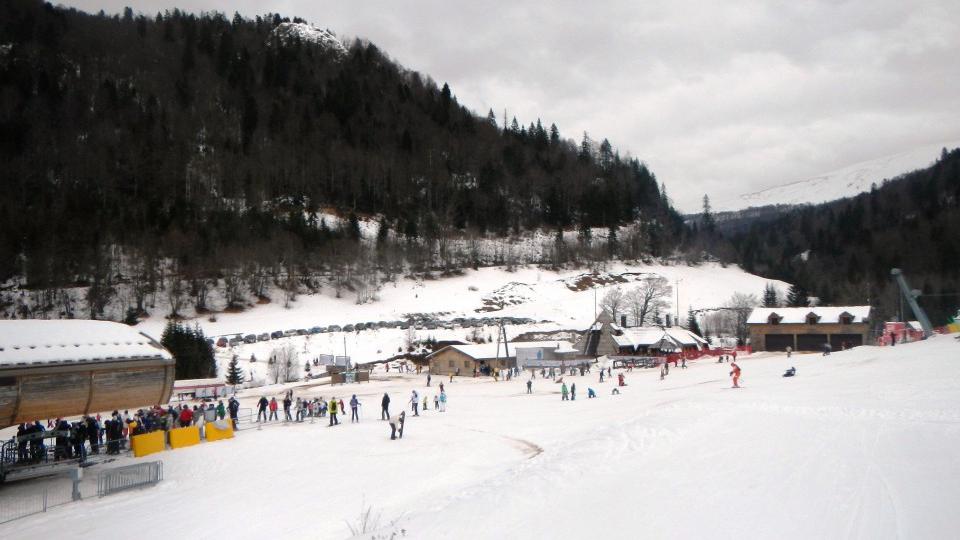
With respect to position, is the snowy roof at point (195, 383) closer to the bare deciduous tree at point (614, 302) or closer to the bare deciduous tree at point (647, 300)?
the bare deciduous tree at point (614, 302)

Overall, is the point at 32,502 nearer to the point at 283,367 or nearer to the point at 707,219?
the point at 283,367

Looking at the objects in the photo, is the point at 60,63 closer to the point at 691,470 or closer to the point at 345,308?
the point at 345,308

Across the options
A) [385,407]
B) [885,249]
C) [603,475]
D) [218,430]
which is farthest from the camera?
[885,249]

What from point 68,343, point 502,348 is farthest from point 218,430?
point 502,348

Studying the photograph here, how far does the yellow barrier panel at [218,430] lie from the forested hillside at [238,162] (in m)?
58.4

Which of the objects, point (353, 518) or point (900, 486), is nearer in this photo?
point (900, 486)

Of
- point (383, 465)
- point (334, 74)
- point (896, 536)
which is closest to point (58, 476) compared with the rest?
point (383, 465)

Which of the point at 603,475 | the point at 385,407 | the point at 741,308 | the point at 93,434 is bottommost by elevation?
the point at 385,407

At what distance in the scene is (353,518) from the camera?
A: 12.5 metres

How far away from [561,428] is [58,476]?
52.5 feet

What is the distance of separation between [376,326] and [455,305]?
16.7 meters

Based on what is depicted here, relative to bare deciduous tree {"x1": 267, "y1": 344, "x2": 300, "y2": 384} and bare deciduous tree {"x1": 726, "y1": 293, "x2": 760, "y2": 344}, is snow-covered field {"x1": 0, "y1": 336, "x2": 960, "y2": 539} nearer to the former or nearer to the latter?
bare deciduous tree {"x1": 267, "y1": 344, "x2": 300, "y2": 384}

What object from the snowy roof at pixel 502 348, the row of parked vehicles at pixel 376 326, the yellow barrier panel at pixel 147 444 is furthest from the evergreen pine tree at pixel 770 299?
the yellow barrier panel at pixel 147 444

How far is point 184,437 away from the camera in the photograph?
2144 centimetres
